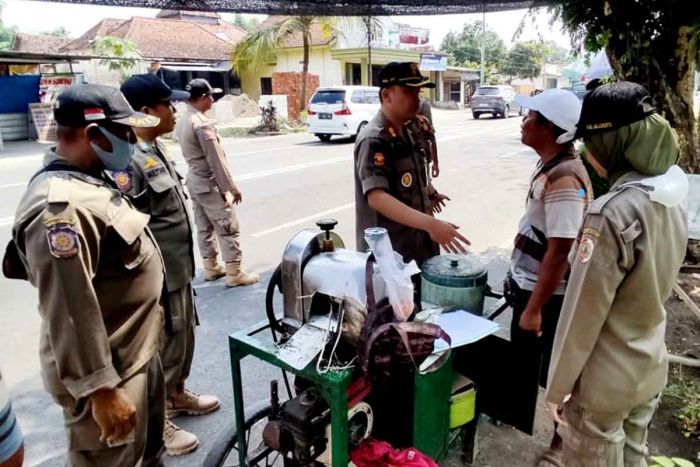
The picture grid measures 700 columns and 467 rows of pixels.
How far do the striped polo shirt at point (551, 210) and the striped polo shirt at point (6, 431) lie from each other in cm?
196

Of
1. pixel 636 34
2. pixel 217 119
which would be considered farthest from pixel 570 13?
pixel 217 119

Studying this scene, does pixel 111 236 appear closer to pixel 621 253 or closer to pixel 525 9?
pixel 621 253

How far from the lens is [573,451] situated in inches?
68.6

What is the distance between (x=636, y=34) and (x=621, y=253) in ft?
9.59

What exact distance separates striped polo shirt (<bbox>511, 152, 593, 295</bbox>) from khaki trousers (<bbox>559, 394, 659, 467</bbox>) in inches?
25.1

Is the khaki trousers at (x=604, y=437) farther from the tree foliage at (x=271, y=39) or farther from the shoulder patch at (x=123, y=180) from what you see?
the tree foliage at (x=271, y=39)

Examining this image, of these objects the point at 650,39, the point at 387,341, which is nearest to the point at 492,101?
the point at 650,39

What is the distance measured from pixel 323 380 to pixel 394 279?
404 mm

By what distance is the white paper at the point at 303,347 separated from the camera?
167cm

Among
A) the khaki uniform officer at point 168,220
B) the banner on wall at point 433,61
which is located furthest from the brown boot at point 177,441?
the banner on wall at point 433,61

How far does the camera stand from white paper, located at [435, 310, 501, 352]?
1.80 metres

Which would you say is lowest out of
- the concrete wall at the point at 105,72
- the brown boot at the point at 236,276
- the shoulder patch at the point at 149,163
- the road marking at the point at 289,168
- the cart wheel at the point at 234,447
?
the brown boot at the point at 236,276

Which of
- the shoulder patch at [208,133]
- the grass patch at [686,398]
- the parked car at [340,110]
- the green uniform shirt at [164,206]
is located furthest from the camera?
the parked car at [340,110]

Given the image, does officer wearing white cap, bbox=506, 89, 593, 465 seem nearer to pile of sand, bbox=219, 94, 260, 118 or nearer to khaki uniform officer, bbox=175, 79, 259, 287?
khaki uniform officer, bbox=175, 79, 259, 287
